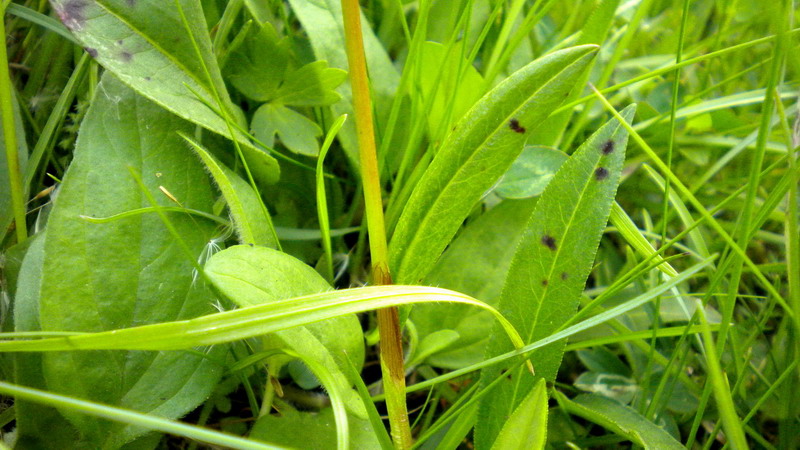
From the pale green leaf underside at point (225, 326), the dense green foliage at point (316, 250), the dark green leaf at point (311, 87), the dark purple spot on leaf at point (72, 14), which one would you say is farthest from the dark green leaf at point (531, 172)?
the dark purple spot on leaf at point (72, 14)

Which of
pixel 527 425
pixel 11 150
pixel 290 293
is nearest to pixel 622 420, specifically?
pixel 527 425

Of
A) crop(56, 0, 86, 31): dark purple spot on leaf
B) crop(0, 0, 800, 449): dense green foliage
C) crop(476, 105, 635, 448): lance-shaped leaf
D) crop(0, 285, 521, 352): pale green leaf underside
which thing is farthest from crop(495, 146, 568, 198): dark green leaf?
crop(56, 0, 86, 31): dark purple spot on leaf

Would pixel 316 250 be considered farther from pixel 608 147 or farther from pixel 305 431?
pixel 608 147

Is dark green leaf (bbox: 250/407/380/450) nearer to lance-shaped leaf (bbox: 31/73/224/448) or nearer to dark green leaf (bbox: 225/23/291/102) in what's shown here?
lance-shaped leaf (bbox: 31/73/224/448)

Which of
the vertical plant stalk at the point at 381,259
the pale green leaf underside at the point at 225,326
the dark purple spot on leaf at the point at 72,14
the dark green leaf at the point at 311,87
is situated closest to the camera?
the pale green leaf underside at the point at 225,326

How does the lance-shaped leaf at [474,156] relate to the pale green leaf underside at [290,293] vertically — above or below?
above

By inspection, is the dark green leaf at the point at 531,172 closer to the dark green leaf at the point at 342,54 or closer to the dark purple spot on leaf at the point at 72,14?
the dark green leaf at the point at 342,54
